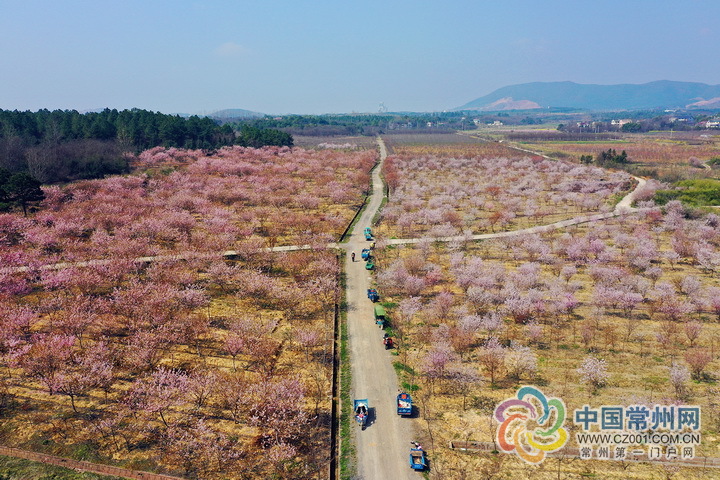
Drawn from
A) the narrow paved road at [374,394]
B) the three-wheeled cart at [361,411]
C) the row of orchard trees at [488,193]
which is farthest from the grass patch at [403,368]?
the row of orchard trees at [488,193]

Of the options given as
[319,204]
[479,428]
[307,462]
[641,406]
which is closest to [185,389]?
[307,462]

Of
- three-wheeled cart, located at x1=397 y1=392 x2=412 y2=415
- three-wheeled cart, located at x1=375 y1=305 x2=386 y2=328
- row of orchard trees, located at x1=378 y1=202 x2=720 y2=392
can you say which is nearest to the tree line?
three-wheeled cart, located at x1=375 y1=305 x2=386 y2=328

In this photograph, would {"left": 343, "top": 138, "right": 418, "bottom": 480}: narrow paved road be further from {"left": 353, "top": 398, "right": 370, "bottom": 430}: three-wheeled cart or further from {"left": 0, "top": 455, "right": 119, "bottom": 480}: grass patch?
{"left": 0, "top": 455, "right": 119, "bottom": 480}: grass patch

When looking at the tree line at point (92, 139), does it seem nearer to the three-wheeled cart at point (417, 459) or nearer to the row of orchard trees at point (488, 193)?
the row of orchard trees at point (488, 193)

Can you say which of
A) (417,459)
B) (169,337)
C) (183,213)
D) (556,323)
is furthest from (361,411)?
(183,213)

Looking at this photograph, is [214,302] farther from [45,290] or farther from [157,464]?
[157,464]

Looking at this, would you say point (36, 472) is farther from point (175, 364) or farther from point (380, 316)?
point (380, 316)
